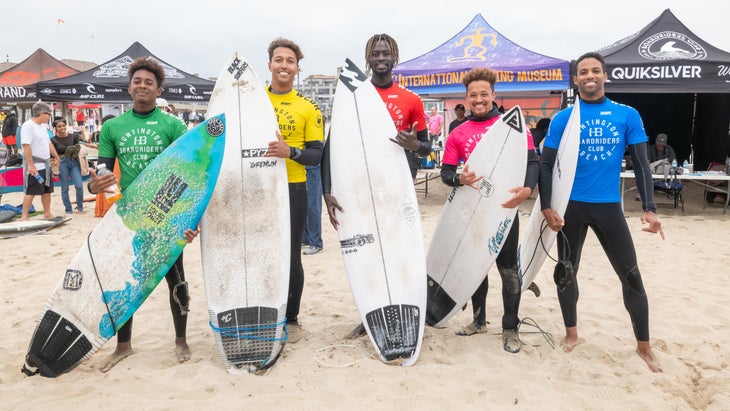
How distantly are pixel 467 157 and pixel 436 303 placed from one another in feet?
3.19

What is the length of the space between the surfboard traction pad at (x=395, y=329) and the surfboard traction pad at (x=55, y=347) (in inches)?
61.4

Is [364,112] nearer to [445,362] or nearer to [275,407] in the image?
[445,362]

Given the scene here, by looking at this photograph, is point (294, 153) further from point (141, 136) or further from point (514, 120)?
point (514, 120)

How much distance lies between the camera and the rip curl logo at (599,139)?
2.50m

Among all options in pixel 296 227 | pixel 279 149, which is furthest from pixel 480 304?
pixel 279 149

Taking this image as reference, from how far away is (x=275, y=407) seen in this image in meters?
2.18

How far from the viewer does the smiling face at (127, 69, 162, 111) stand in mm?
2477

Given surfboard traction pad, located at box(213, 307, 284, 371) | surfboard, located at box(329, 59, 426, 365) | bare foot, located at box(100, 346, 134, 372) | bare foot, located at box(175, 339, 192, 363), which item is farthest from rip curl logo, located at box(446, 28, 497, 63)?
bare foot, located at box(100, 346, 134, 372)

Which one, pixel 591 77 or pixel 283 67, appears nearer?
pixel 591 77

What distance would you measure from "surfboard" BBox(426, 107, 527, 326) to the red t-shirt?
16.3 inches

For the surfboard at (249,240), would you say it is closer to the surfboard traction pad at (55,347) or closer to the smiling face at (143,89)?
the smiling face at (143,89)

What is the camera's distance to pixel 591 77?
98.0 inches

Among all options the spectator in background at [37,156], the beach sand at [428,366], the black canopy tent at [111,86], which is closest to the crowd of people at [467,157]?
the beach sand at [428,366]

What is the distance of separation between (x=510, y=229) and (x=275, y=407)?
1556 mm
